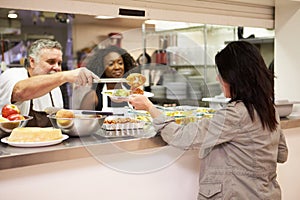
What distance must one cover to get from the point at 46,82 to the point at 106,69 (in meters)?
0.31

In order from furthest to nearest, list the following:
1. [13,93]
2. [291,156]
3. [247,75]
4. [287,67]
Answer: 1. [287,67]
2. [291,156]
3. [13,93]
4. [247,75]

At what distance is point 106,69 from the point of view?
1.58 meters

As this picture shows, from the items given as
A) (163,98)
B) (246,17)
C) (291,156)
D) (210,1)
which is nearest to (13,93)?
(163,98)

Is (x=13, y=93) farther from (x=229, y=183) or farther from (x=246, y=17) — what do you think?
(x=246, y=17)

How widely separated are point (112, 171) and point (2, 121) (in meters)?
0.46

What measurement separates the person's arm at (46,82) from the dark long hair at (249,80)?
54 cm

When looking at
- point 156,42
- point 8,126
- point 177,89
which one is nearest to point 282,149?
point 177,89

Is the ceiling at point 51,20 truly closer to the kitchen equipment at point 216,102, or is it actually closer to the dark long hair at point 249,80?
the kitchen equipment at point 216,102

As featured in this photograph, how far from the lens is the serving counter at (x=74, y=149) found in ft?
3.90

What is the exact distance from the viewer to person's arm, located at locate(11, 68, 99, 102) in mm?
1555

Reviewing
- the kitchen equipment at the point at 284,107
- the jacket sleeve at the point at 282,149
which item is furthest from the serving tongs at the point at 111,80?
the kitchen equipment at the point at 284,107

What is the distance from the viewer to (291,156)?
2066 millimetres

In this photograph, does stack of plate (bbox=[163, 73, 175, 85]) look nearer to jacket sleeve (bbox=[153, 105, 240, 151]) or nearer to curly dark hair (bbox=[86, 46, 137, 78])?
curly dark hair (bbox=[86, 46, 137, 78])

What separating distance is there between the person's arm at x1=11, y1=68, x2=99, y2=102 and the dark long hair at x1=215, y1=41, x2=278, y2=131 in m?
0.54
